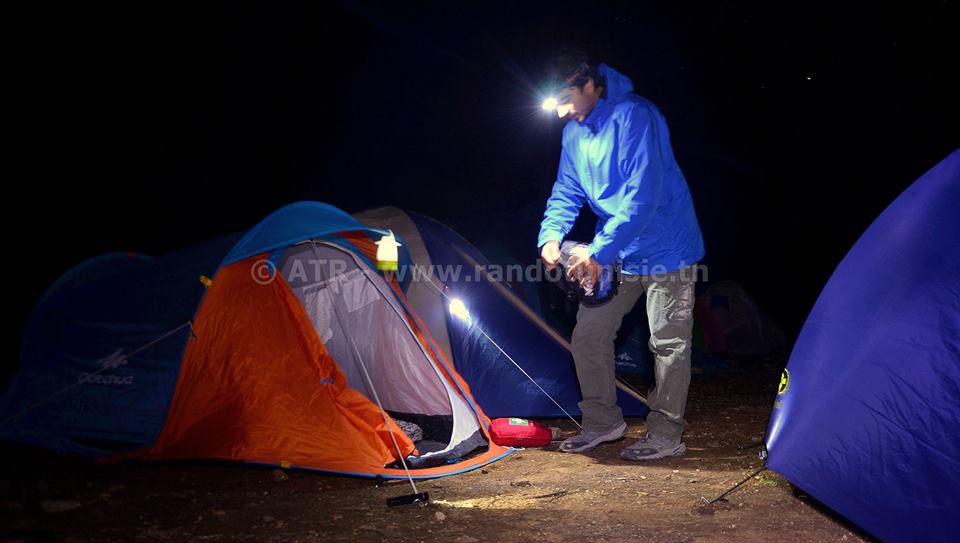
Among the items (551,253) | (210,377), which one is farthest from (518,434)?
(210,377)

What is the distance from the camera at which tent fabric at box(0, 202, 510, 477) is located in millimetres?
3760

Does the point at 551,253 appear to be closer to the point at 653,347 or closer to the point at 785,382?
the point at 653,347

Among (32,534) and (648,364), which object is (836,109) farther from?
(32,534)

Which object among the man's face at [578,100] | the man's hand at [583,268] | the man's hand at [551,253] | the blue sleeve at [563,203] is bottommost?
the man's hand at [583,268]

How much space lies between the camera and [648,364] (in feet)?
22.7

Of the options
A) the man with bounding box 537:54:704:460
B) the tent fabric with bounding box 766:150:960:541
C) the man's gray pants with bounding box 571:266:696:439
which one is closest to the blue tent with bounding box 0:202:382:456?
the man with bounding box 537:54:704:460

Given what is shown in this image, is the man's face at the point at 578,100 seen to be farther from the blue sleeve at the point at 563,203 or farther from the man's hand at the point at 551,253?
the man's hand at the point at 551,253

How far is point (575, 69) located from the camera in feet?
11.5

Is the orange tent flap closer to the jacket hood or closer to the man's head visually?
the man's head

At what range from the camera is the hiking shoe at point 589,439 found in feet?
12.9

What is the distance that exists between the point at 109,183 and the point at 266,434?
1908 cm

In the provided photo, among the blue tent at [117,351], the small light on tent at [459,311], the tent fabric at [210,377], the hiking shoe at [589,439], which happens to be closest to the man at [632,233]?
the hiking shoe at [589,439]

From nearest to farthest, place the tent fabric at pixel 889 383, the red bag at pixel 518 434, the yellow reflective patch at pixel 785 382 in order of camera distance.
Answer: the tent fabric at pixel 889 383 < the yellow reflective patch at pixel 785 382 < the red bag at pixel 518 434

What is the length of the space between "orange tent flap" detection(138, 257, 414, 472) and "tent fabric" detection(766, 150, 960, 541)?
220 centimetres
